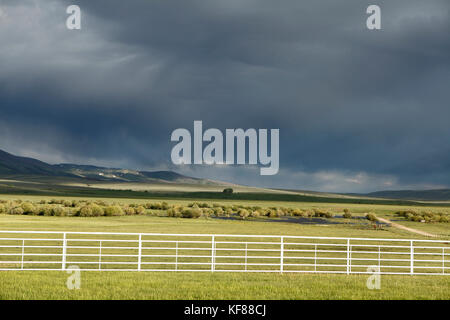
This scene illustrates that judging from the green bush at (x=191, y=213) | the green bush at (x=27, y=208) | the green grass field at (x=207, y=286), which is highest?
the green grass field at (x=207, y=286)

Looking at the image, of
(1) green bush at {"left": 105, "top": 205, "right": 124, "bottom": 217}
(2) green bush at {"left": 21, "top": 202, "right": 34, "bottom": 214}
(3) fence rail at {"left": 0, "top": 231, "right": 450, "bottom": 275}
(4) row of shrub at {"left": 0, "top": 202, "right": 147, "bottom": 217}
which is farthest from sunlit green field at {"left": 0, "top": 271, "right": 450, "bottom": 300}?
(1) green bush at {"left": 105, "top": 205, "right": 124, "bottom": 217}

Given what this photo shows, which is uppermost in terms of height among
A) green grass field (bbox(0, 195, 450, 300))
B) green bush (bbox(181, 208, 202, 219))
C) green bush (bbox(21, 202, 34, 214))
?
green grass field (bbox(0, 195, 450, 300))

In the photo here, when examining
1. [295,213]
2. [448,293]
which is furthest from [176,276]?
[295,213]

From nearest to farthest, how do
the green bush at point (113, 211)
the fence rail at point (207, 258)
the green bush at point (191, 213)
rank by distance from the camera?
the fence rail at point (207, 258) → the green bush at point (113, 211) → the green bush at point (191, 213)

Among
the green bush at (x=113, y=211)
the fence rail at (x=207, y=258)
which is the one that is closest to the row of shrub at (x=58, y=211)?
the green bush at (x=113, y=211)

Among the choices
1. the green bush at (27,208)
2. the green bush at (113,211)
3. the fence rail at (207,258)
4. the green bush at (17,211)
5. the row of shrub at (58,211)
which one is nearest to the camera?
the fence rail at (207,258)

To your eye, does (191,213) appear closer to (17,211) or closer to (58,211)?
(58,211)

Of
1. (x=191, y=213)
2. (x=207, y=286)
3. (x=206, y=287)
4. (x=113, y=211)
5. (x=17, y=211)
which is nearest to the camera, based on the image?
(x=206, y=287)

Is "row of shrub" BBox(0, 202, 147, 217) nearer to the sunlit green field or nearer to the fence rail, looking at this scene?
the fence rail

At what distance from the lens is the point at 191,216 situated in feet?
262

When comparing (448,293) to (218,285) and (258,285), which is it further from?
(218,285)

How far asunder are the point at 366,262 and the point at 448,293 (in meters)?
18.9

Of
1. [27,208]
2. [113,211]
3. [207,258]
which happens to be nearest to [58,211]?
[27,208]

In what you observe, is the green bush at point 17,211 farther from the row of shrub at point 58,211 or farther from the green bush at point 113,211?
the green bush at point 113,211
